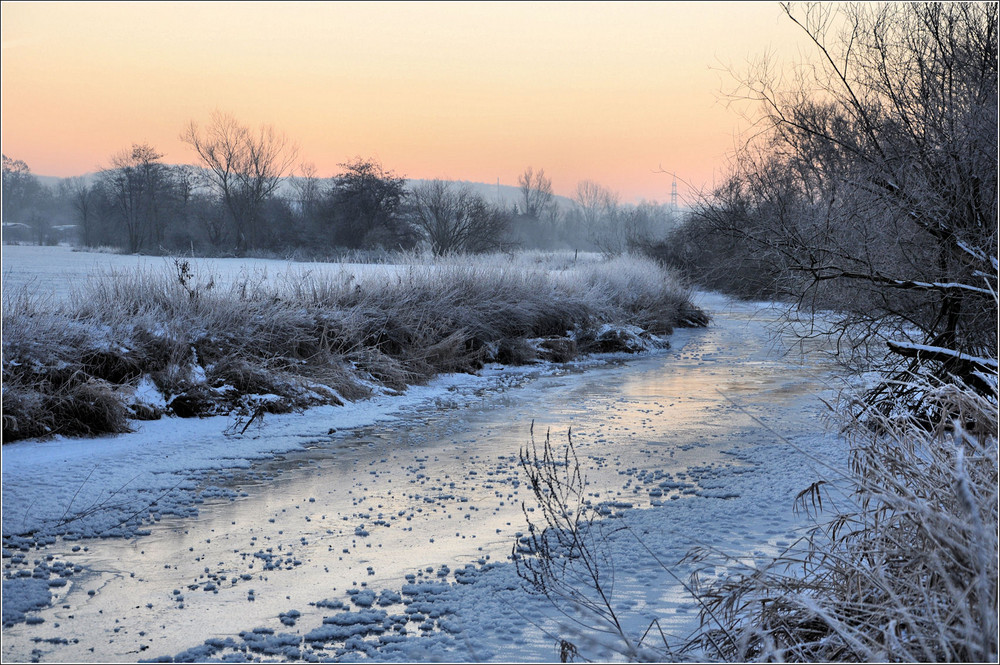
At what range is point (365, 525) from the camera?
17.8ft

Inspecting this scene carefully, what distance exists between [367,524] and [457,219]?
30319mm

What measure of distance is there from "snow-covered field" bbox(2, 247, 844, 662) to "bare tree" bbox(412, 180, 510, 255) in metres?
24.6

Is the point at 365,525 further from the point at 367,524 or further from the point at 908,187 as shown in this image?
the point at 908,187

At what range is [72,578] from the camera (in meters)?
4.44

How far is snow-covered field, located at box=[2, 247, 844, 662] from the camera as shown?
3764mm

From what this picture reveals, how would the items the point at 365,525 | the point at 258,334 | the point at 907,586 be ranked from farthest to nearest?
the point at 258,334, the point at 365,525, the point at 907,586

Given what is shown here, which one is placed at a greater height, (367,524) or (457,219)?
(457,219)

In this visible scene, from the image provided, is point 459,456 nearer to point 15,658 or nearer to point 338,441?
point 338,441

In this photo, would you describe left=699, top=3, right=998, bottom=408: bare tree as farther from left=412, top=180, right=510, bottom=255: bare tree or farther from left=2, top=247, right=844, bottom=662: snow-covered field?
left=412, top=180, right=510, bottom=255: bare tree

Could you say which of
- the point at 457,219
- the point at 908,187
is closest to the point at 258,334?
the point at 908,187

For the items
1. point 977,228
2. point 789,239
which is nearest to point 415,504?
point 789,239

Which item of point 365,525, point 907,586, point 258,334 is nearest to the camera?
point 907,586

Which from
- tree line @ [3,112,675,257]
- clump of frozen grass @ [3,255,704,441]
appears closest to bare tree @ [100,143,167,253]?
tree line @ [3,112,675,257]

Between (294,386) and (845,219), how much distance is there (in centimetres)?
651
